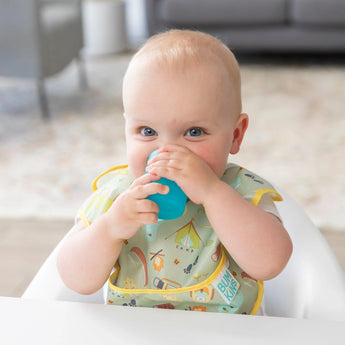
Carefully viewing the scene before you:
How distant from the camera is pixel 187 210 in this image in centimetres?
77

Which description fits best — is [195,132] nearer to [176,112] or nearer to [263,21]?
[176,112]

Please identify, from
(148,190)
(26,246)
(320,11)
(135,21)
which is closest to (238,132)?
(148,190)

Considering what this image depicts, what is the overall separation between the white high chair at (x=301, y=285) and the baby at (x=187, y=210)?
0.06 m

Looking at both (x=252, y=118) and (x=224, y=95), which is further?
(x=252, y=118)

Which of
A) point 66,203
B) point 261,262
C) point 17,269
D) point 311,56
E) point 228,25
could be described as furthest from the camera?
point 311,56

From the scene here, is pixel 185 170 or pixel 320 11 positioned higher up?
pixel 185 170

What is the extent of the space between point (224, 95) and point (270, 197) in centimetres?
18

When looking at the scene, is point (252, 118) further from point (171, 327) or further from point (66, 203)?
point (171, 327)

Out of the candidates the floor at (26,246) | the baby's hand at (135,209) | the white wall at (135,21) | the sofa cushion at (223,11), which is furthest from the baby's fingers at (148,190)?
the white wall at (135,21)

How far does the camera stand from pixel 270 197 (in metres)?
0.79

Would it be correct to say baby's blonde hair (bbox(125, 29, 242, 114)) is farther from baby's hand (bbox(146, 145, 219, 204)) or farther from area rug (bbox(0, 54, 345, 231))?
area rug (bbox(0, 54, 345, 231))

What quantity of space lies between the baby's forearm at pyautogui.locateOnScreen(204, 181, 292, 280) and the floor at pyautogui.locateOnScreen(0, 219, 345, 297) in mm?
1016

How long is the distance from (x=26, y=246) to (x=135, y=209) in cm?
123

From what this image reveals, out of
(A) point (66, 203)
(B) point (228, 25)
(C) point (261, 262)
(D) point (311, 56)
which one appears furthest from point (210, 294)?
(D) point (311, 56)
